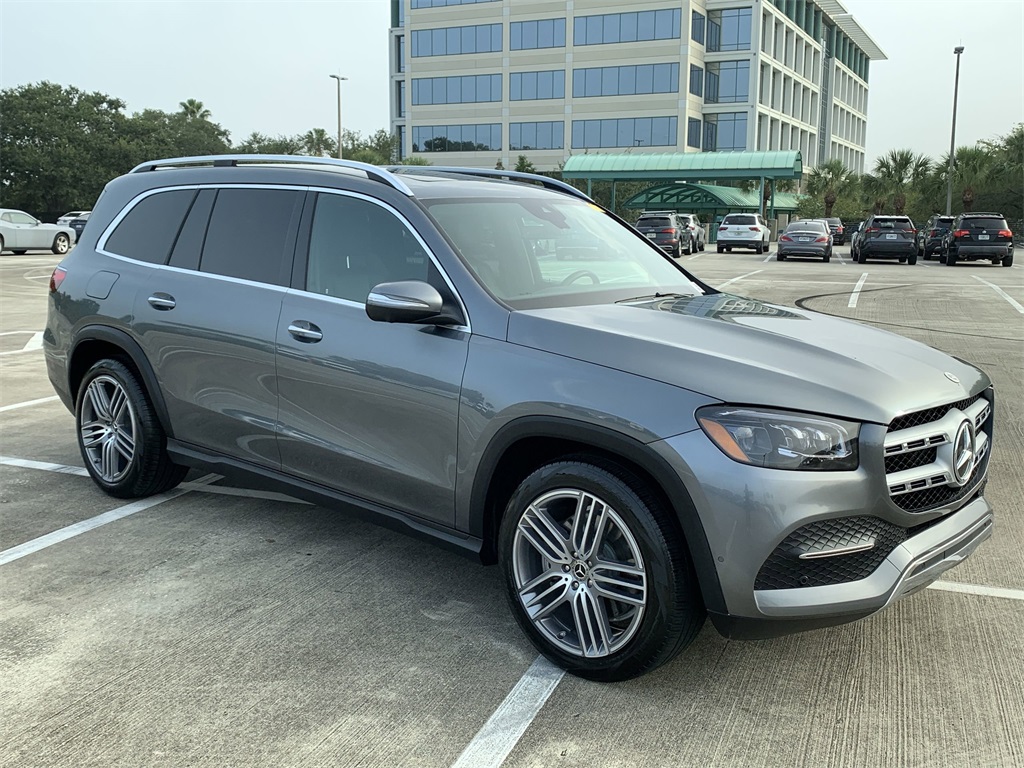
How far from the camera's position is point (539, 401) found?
3246 millimetres

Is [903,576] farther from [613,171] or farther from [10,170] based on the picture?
[10,170]

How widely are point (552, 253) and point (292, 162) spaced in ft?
4.35

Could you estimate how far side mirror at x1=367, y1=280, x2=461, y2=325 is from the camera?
3.49 m

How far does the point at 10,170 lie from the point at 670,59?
44662 mm

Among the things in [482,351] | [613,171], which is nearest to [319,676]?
[482,351]

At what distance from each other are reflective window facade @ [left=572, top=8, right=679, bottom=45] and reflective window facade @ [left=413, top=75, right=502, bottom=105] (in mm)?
7214

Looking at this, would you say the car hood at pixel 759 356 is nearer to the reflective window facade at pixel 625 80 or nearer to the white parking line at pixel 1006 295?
the white parking line at pixel 1006 295

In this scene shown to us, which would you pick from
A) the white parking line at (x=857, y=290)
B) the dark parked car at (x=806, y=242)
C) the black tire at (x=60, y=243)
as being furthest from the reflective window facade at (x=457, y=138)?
the white parking line at (x=857, y=290)

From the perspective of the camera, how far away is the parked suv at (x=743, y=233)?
123ft

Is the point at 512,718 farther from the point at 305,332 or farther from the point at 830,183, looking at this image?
the point at 830,183

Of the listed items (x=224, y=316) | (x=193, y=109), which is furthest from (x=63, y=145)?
(x=224, y=316)

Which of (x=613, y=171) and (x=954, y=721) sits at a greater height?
(x=613, y=171)

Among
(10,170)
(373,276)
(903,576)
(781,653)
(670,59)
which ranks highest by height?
(670,59)

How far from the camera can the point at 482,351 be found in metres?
3.47
